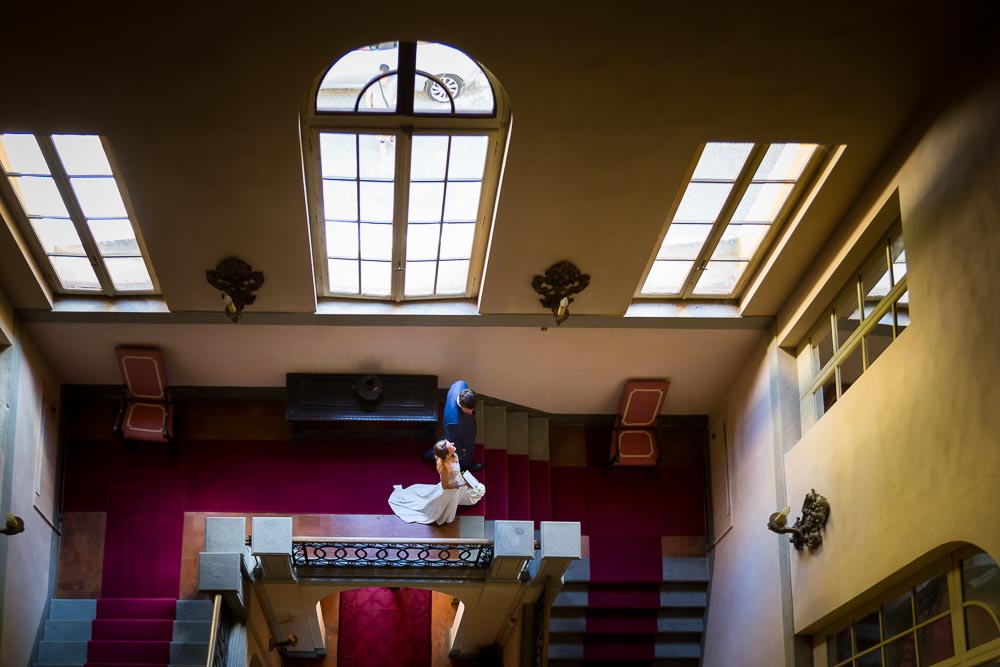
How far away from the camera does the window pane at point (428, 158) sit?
1264 cm

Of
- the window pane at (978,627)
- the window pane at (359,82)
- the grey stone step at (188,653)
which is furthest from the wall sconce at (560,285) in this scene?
the window pane at (978,627)

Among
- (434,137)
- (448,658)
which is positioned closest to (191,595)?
(448,658)

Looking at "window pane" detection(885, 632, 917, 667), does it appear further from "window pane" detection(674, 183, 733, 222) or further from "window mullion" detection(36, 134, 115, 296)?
"window mullion" detection(36, 134, 115, 296)

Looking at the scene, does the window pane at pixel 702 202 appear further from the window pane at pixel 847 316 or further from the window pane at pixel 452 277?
the window pane at pixel 452 277

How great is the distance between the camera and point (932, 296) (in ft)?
34.6

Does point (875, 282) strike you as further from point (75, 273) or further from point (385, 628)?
point (385, 628)

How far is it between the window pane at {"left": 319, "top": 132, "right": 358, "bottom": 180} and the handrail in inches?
162

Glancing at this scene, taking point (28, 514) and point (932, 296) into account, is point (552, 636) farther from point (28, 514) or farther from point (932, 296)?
point (932, 296)

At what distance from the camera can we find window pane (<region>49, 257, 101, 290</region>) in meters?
14.2

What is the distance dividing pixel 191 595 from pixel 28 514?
6.39 feet

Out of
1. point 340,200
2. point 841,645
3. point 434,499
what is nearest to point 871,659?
point 841,645

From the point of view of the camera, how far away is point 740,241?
1391 cm

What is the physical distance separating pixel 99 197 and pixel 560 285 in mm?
4476

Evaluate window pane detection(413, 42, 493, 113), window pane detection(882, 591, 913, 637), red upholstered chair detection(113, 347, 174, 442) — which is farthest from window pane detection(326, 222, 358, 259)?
window pane detection(882, 591, 913, 637)
